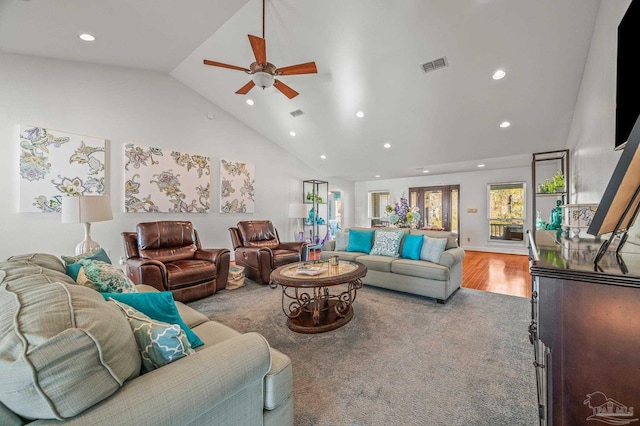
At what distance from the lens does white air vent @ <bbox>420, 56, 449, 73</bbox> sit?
11.1 ft

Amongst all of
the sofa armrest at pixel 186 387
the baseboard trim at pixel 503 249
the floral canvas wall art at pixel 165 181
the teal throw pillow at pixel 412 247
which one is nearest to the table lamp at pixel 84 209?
the floral canvas wall art at pixel 165 181

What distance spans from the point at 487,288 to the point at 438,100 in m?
2.93

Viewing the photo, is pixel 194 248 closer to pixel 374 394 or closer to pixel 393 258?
pixel 393 258

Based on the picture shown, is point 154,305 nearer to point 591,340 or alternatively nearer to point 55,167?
point 591,340

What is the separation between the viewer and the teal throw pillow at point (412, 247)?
362cm

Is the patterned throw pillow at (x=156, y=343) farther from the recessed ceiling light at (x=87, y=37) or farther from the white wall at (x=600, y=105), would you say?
the recessed ceiling light at (x=87, y=37)

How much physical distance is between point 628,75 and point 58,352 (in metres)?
2.64

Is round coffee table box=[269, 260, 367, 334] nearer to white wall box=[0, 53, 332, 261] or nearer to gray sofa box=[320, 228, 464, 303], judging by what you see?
gray sofa box=[320, 228, 464, 303]

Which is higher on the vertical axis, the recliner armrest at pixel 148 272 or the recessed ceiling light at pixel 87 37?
the recessed ceiling light at pixel 87 37

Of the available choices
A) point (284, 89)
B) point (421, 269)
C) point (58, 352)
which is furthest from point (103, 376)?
point (284, 89)

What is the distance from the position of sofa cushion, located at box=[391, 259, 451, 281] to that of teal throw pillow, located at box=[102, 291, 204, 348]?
2.69 m

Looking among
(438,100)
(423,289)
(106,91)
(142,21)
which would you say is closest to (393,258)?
(423,289)

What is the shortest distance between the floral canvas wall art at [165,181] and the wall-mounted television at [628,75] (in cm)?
533

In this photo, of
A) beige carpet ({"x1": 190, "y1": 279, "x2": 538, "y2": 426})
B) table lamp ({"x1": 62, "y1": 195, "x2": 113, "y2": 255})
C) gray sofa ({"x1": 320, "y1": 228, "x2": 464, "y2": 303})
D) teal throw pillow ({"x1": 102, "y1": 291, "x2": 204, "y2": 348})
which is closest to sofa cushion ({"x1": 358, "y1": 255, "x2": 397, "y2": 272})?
gray sofa ({"x1": 320, "y1": 228, "x2": 464, "y2": 303})
